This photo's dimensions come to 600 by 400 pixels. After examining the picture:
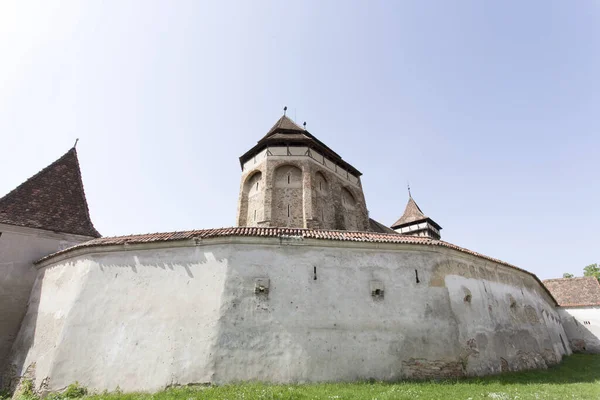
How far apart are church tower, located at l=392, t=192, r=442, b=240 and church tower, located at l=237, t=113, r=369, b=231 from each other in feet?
42.0

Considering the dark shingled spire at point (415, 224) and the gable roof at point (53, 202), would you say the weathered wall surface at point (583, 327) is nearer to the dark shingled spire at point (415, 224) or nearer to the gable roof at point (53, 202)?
the dark shingled spire at point (415, 224)

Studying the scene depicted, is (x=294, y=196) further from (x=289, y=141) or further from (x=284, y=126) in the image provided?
(x=284, y=126)

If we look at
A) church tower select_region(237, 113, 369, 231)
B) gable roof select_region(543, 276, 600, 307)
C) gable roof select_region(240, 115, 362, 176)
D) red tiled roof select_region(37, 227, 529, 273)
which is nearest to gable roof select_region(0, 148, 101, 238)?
red tiled roof select_region(37, 227, 529, 273)

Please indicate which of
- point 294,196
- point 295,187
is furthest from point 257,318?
point 295,187

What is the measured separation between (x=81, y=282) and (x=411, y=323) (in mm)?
11035

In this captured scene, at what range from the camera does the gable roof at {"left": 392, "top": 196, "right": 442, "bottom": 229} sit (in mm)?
34381

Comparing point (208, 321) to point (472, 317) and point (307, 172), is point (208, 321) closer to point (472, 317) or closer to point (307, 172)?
point (472, 317)

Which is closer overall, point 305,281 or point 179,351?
point 179,351

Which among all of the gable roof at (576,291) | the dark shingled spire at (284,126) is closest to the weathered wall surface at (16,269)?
the dark shingled spire at (284,126)

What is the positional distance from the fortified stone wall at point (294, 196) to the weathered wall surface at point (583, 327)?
20.1 m

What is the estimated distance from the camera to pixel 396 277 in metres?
10.4

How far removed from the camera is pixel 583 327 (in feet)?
→ 83.9

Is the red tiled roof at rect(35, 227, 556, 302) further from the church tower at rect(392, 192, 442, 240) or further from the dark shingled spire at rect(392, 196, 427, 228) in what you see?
the dark shingled spire at rect(392, 196, 427, 228)

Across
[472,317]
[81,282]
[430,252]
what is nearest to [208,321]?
[81,282]
